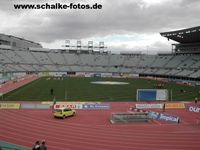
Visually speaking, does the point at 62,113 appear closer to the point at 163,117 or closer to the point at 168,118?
the point at 163,117

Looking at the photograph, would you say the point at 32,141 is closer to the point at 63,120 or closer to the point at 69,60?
the point at 63,120

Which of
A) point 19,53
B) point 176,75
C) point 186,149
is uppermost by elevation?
point 19,53

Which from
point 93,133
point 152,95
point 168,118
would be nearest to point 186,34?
point 152,95

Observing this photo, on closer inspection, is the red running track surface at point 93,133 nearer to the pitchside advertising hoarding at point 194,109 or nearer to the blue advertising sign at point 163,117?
the blue advertising sign at point 163,117

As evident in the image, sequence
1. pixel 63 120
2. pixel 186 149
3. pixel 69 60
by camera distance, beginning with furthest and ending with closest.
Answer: pixel 69 60
pixel 63 120
pixel 186 149

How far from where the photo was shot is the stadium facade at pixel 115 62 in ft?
307

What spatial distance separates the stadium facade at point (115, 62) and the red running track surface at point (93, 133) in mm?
57224

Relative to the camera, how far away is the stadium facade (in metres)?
93.5

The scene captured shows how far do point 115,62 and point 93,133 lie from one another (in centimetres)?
9813

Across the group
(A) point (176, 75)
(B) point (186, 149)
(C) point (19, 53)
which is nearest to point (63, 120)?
(B) point (186, 149)

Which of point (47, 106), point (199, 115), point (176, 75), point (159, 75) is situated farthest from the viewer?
point (159, 75)

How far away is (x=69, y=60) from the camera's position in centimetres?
12119

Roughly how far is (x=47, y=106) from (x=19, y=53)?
80834mm

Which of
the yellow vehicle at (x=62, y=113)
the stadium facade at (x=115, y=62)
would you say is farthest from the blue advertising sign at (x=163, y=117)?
the stadium facade at (x=115, y=62)
